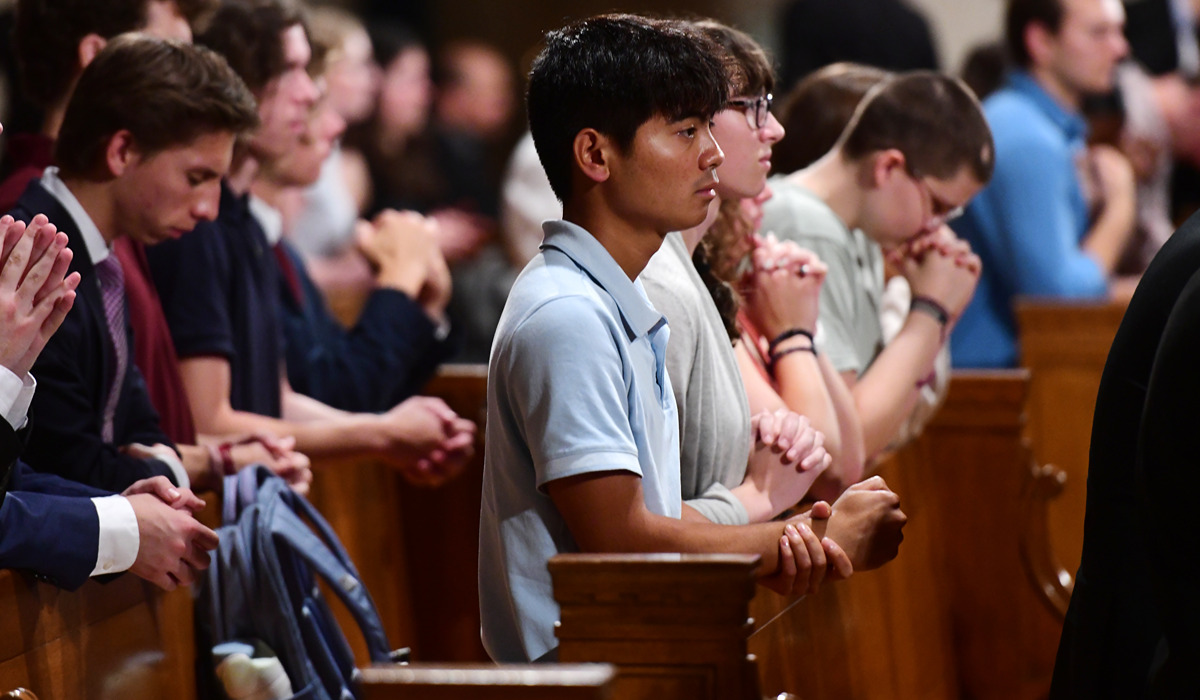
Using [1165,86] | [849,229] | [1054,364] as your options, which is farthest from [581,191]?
[1165,86]

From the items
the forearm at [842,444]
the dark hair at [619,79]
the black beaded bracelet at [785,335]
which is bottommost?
the forearm at [842,444]

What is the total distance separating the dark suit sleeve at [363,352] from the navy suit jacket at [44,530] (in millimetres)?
1569

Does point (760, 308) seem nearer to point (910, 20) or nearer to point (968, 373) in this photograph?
point (968, 373)

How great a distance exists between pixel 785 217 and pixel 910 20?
3.11 meters

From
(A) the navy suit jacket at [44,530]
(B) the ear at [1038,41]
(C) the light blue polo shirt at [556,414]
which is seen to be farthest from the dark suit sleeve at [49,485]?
(B) the ear at [1038,41]

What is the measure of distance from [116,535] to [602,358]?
2.92 feet

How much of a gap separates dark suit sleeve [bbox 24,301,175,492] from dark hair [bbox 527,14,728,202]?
0.97 metres

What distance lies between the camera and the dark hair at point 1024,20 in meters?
5.71

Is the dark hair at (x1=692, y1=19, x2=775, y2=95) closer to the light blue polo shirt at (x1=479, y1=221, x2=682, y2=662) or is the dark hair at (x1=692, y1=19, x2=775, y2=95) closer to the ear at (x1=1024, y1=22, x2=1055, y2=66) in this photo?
the light blue polo shirt at (x1=479, y1=221, x2=682, y2=662)

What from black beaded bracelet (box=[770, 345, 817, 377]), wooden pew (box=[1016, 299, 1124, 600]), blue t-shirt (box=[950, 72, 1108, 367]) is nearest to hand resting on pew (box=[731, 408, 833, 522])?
black beaded bracelet (box=[770, 345, 817, 377])

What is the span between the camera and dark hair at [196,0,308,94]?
355cm

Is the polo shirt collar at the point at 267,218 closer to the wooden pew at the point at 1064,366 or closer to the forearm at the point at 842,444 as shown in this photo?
the forearm at the point at 842,444

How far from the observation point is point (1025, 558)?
4098 millimetres

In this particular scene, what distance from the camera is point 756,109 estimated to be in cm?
270
